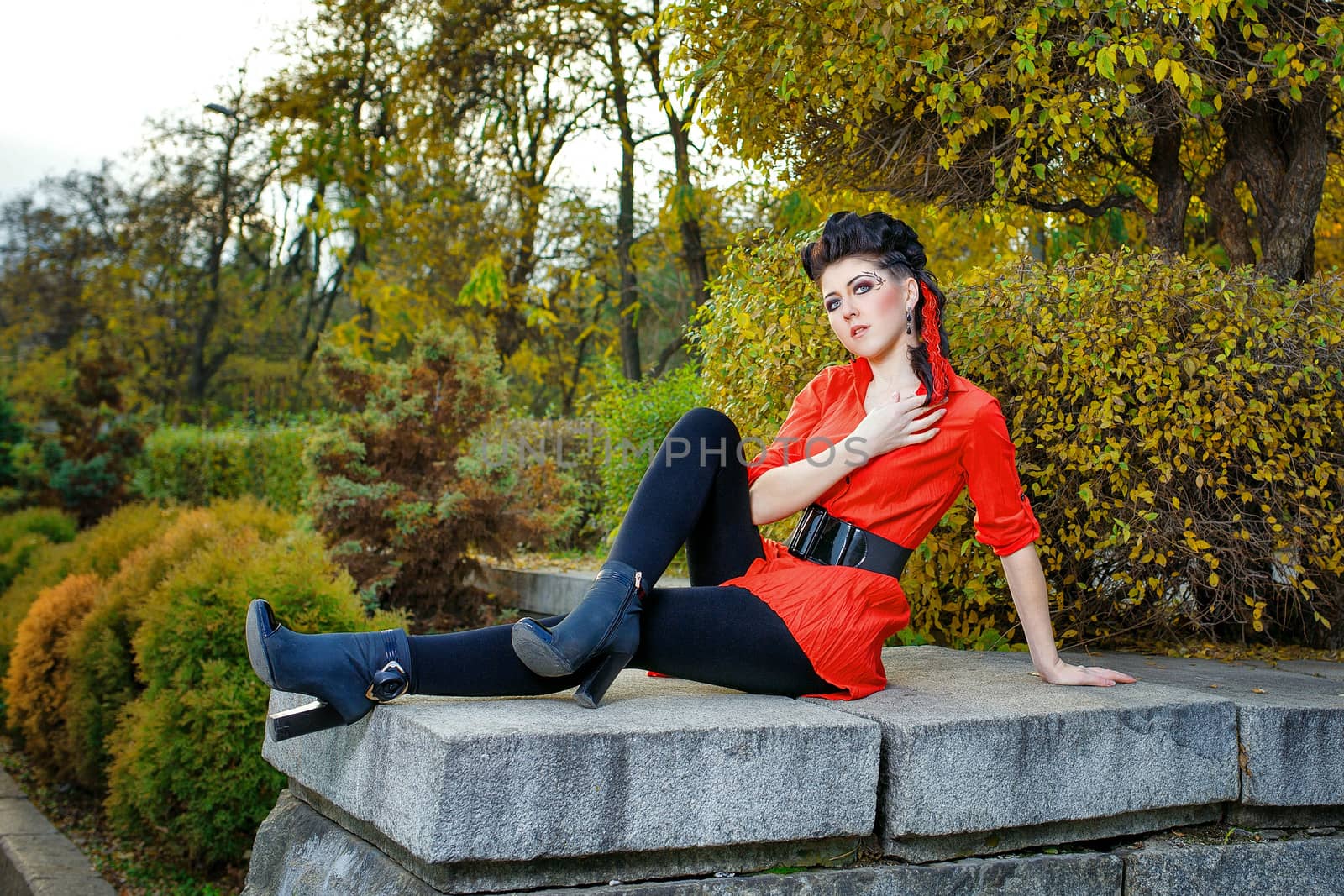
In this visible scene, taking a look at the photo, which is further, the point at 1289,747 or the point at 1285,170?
the point at 1285,170

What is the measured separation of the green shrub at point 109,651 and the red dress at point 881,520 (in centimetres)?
308

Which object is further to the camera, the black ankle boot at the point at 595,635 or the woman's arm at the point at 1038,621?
the woman's arm at the point at 1038,621

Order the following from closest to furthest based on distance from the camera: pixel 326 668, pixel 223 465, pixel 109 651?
1. pixel 326 668
2. pixel 109 651
3. pixel 223 465

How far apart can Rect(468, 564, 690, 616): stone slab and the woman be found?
2.85 m

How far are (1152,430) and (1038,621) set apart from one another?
1.06m

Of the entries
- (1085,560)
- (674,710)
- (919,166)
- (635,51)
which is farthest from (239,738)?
(635,51)

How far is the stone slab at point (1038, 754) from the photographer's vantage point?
2.36m

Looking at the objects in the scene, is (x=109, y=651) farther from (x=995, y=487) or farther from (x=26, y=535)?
(x=26, y=535)

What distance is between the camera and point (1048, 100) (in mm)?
3949

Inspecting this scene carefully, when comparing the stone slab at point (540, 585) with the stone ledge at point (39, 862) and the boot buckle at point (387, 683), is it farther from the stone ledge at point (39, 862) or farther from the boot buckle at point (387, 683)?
the boot buckle at point (387, 683)

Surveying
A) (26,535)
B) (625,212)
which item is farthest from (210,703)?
(625,212)

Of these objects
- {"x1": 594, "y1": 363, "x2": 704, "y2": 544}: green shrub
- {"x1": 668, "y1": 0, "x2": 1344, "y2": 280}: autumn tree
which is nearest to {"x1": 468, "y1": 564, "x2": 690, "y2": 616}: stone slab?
{"x1": 594, "y1": 363, "x2": 704, "y2": 544}: green shrub

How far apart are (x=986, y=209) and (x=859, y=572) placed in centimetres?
255

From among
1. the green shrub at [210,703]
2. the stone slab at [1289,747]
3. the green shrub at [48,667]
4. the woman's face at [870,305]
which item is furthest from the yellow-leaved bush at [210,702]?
the stone slab at [1289,747]
